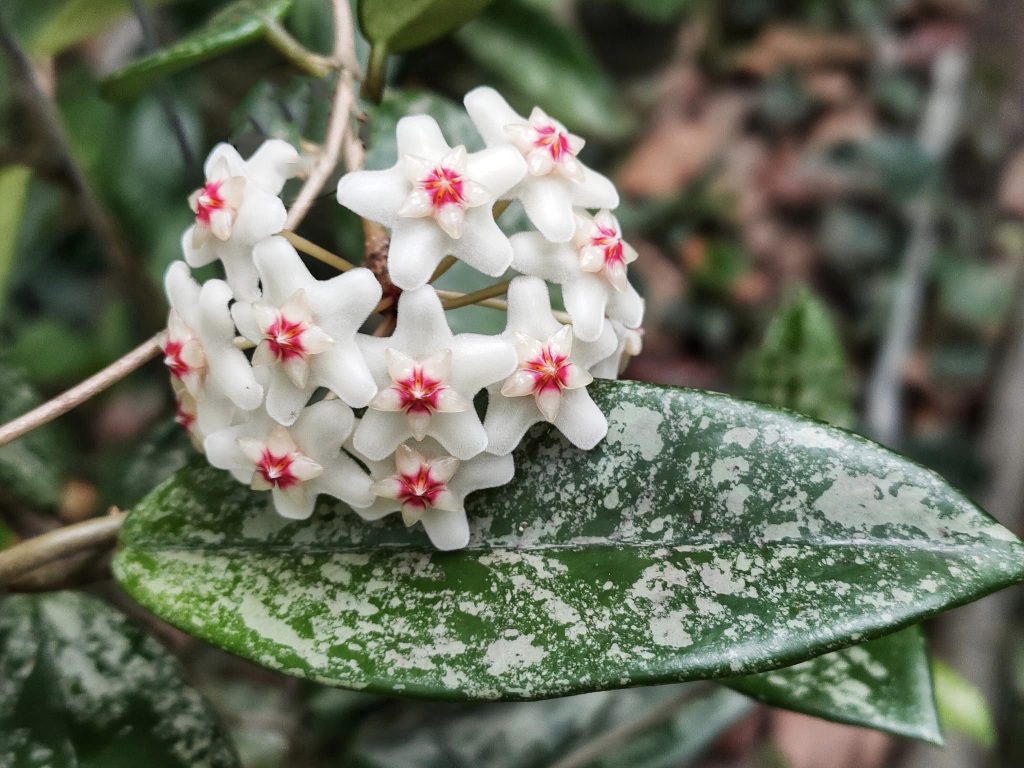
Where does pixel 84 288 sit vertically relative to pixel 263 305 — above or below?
below

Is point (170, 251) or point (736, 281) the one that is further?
point (736, 281)

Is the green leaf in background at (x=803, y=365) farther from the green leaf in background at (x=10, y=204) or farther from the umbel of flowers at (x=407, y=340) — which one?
the green leaf in background at (x=10, y=204)

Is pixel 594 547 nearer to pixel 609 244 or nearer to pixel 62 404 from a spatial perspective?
pixel 609 244

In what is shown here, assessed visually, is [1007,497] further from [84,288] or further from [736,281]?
[84,288]

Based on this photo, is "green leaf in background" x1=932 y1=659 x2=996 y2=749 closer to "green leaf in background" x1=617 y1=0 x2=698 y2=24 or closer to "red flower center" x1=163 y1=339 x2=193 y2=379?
"red flower center" x1=163 y1=339 x2=193 y2=379

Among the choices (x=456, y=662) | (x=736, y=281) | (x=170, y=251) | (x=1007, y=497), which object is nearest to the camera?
(x=456, y=662)

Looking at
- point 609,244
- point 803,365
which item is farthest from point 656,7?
point 609,244

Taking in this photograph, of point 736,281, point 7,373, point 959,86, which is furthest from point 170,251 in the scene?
point 959,86
